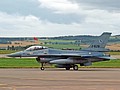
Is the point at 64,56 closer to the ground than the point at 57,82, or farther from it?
farther from it

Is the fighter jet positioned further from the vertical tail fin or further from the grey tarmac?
the grey tarmac

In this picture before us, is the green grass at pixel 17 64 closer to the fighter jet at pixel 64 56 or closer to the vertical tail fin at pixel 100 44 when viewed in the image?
the fighter jet at pixel 64 56

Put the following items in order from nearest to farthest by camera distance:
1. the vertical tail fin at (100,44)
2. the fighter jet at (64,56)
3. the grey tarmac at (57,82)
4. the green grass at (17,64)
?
1. the grey tarmac at (57,82)
2. the fighter jet at (64,56)
3. the vertical tail fin at (100,44)
4. the green grass at (17,64)

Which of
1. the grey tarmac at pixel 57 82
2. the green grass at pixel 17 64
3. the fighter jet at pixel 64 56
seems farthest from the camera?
the green grass at pixel 17 64

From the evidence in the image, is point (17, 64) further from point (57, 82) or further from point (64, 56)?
point (57, 82)

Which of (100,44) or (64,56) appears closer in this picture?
(64,56)

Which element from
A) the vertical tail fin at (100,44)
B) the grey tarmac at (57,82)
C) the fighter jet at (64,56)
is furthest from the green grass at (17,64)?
the grey tarmac at (57,82)

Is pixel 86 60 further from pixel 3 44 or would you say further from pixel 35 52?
pixel 3 44

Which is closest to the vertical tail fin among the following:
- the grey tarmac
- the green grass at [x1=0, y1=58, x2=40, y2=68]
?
the green grass at [x1=0, y1=58, x2=40, y2=68]

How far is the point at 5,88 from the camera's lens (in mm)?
22656

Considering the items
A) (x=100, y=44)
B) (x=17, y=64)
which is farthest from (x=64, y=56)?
(x=17, y=64)

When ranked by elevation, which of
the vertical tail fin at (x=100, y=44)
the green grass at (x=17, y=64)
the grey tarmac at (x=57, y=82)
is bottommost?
the grey tarmac at (x=57, y=82)

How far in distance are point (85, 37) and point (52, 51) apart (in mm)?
68191

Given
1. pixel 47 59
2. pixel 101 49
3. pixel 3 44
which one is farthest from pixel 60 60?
pixel 3 44
